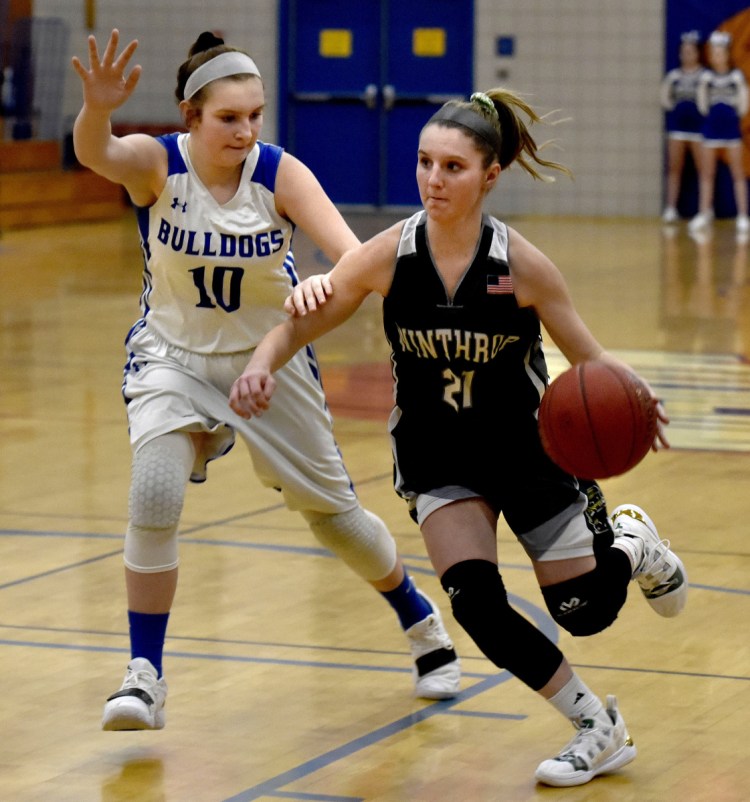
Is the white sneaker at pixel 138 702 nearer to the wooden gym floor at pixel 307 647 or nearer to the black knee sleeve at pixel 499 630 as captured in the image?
the wooden gym floor at pixel 307 647

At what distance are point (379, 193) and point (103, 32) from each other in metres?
3.91

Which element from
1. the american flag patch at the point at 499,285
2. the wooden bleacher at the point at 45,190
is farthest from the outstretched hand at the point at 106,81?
the wooden bleacher at the point at 45,190

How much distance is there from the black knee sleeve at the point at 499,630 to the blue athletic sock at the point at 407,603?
0.73 meters

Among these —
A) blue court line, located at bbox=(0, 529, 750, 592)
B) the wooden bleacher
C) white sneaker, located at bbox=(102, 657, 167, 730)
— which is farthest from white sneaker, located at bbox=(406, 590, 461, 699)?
the wooden bleacher

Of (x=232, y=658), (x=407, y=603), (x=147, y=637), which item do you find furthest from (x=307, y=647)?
(x=147, y=637)

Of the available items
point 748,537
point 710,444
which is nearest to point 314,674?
point 748,537

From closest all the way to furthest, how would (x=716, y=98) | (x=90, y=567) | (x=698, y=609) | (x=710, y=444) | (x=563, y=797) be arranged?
1. (x=563, y=797)
2. (x=698, y=609)
3. (x=90, y=567)
4. (x=710, y=444)
5. (x=716, y=98)

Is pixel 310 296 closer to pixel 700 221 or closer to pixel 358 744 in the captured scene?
pixel 358 744

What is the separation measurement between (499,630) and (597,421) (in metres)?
0.48

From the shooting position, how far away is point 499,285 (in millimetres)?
3719

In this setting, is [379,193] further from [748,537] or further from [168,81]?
[748,537]

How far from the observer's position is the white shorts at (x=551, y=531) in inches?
148

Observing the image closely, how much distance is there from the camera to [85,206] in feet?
60.1

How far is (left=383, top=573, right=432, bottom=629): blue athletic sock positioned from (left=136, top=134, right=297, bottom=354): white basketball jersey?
2.46ft
